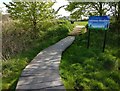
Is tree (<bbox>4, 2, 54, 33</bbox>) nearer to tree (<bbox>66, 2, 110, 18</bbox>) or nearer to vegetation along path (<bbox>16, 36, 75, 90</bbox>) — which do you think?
tree (<bbox>66, 2, 110, 18</bbox>)

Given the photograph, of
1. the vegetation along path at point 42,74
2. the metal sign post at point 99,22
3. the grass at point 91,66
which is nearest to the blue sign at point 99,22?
the metal sign post at point 99,22

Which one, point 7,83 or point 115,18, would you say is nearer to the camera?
point 7,83

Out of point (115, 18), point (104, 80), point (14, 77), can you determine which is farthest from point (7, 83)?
point (115, 18)

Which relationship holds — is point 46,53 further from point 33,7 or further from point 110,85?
point 33,7

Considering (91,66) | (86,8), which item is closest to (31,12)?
(86,8)

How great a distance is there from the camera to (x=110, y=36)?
13.1m

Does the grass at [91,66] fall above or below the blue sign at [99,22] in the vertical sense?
below

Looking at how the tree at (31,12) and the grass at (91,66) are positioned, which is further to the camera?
the tree at (31,12)

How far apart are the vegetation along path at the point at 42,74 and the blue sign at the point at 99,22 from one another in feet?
7.15

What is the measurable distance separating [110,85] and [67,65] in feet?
5.55

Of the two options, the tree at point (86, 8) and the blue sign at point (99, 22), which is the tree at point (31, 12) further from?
the blue sign at point (99, 22)

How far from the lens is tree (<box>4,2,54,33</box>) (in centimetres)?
1487

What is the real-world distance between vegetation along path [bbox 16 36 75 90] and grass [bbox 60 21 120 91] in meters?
0.24

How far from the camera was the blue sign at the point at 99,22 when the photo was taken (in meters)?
9.72
